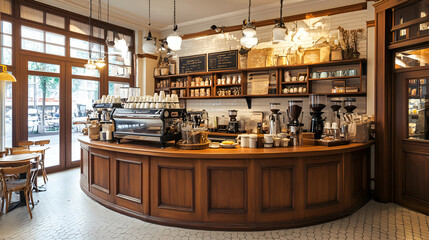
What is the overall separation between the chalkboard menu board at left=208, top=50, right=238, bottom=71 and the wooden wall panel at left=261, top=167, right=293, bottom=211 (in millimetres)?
4037

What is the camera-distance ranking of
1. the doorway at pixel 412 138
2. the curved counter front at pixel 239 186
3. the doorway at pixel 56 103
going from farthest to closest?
the doorway at pixel 56 103 → the doorway at pixel 412 138 → the curved counter front at pixel 239 186

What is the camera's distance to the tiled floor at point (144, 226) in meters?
3.14

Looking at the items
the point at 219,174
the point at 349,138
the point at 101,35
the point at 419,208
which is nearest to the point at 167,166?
the point at 219,174

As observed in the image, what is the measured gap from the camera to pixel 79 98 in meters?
6.71

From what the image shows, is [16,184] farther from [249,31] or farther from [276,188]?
[249,31]

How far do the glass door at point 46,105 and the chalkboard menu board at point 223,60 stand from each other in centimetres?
378

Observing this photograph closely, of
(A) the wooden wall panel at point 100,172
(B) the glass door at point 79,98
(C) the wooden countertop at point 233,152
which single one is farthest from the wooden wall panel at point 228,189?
(B) the glass door at point 79,98

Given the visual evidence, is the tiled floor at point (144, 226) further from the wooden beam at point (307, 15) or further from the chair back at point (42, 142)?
the wooden beam at point (307, 15)

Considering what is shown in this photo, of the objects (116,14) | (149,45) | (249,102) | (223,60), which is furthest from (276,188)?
(116,14)

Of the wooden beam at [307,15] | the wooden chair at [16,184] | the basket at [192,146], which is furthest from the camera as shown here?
the wooden beam at [307,15]

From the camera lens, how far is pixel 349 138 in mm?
4230

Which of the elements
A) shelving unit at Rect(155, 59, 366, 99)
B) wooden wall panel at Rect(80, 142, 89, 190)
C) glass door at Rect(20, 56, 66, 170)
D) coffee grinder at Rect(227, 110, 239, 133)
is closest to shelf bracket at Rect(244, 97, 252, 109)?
shelving unit at Rect(155, 59, 366, 99)

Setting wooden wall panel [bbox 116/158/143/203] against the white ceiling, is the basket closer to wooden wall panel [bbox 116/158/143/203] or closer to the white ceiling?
wooden wall panel [bbox 116/158/143/203]

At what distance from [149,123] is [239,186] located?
4.96 ft
